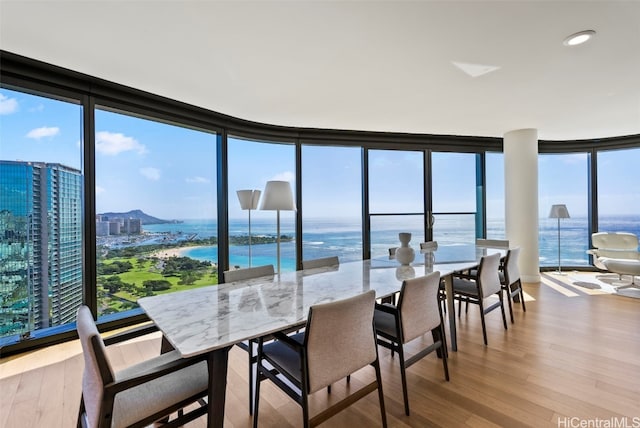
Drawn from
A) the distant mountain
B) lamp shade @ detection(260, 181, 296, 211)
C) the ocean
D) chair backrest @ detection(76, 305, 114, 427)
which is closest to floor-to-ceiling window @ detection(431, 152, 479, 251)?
the ocean

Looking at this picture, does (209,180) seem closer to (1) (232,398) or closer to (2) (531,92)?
(1) (232,398)

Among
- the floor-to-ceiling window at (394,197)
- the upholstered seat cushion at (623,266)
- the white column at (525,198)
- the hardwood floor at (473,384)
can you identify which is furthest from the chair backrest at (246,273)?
the upholstered seat cushion at (623,266)

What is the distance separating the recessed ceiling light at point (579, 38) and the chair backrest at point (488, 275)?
1859 millimetres

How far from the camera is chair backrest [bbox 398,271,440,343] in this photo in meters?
1.90

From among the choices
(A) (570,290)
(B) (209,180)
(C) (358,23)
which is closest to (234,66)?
(C) (358,23)

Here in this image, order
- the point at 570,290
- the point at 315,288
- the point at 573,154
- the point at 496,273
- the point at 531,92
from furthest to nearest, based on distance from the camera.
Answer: the point at 573,154
the point at 570,290
the point at 531,92
the point at 496,273
the point at 315,288

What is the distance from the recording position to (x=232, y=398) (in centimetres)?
204

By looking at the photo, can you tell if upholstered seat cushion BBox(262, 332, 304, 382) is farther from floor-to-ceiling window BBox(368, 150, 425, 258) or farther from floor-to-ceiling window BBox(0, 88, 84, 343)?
floor-to-ceiling window BBox(368, 150, 425, 258)

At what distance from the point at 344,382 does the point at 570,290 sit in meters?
4.25

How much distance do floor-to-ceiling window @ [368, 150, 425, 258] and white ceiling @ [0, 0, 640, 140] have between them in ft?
4.89

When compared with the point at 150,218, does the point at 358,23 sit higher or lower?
higher

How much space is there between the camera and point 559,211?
5.39 m

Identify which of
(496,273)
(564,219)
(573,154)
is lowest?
(496,273)

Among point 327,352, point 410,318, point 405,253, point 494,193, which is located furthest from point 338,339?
point 494,193
